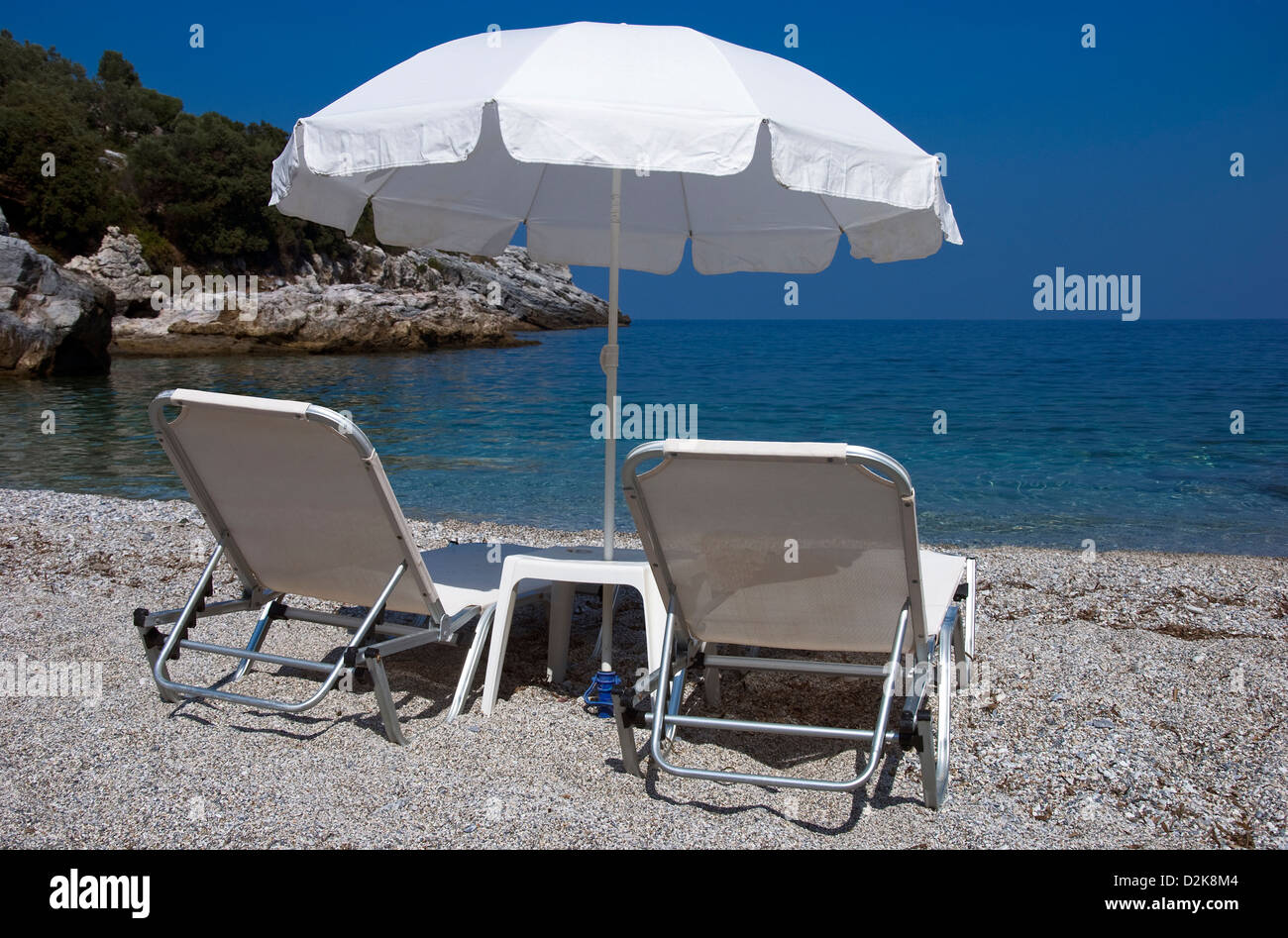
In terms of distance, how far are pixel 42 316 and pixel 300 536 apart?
23219 mm

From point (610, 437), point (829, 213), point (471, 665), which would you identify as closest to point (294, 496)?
point (471, 665)

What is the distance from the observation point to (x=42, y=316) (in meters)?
22.7

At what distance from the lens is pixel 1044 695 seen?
3.83 m

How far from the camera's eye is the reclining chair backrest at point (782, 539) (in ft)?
8.84

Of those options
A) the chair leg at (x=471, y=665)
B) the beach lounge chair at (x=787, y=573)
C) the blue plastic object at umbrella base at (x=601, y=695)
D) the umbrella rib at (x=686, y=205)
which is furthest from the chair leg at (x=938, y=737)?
the umbrella rib at (x=686, y=205)

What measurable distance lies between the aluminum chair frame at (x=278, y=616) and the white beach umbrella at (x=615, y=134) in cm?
67

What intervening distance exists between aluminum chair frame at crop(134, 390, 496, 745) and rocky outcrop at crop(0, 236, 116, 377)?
72.9 ft

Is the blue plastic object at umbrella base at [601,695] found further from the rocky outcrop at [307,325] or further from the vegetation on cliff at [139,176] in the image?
the vegetation on cliff at [139,176]

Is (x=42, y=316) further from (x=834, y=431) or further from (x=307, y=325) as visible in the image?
(x=834, y=431)

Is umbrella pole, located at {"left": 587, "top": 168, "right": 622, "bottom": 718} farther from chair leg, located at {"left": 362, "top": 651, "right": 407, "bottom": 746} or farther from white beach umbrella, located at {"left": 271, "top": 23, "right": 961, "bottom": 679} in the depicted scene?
chair leg, located at {"left": 362, "top": 651, "right": 407, "bottom": 746}
